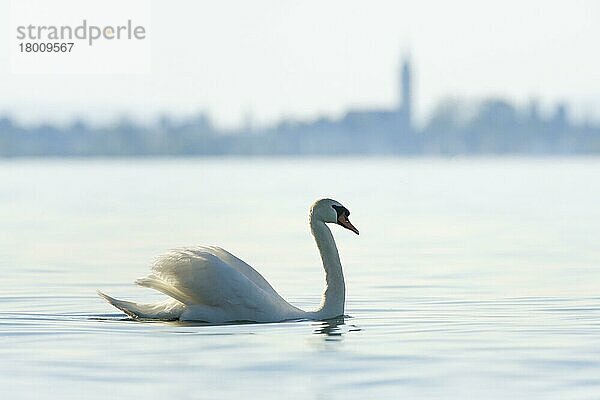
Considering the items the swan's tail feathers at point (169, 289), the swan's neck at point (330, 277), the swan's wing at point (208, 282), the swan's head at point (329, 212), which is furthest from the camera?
the swan's head at point (329, 212)

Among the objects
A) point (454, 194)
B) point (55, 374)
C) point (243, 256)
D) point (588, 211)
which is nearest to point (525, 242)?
point (243, 256)

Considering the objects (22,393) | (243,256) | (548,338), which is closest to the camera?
(22,393)

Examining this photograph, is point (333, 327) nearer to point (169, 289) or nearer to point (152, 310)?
point (169, 289)

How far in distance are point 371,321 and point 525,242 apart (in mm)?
12148

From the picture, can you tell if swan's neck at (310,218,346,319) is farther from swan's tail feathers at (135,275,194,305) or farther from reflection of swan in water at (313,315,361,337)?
swan's tail feathers at (135,275,194,305)

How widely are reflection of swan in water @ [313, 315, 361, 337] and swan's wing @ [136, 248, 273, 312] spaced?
19.3 inches

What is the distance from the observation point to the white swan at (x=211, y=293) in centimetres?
1382

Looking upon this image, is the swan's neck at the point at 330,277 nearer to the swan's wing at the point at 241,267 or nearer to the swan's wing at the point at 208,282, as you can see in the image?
the swan's wing at the point at 241,267

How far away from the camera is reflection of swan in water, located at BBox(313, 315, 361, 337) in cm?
1354

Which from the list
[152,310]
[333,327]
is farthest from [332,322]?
[152,310]

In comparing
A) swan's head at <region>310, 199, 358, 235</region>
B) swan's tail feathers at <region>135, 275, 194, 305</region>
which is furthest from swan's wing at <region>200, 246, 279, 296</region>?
swan's head at <region>310, 199, 358, 235</region>

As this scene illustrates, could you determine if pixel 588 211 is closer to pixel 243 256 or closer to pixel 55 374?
pixel 243 256

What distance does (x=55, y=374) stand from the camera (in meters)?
11.3

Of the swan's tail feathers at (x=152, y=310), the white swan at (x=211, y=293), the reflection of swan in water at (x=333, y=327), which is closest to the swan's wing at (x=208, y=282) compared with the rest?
the white swan at (x=211, y=293)
